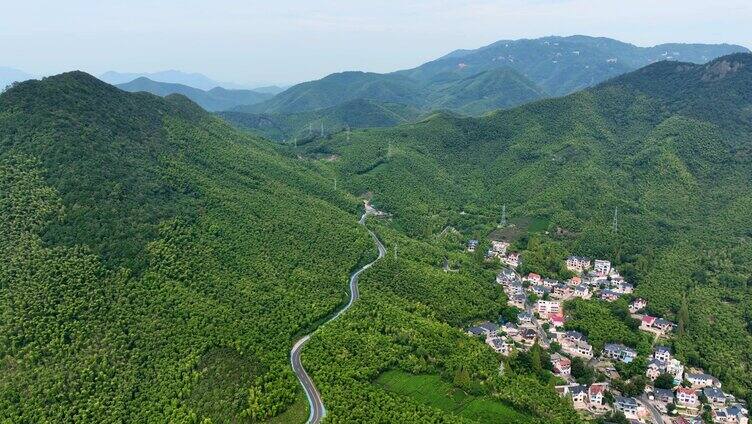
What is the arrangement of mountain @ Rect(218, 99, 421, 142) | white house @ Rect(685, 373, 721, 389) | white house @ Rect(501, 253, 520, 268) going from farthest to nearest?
mountain @ Rect(218, 99, 421, 142), white house @ Rect(501, 253, 520, 268), white house @ Rect(685, 373, 721, 389)

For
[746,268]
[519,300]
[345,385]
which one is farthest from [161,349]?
[746,268]

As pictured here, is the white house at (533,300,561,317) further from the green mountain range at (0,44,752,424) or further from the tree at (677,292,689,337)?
the tree at (677,292,689,337)

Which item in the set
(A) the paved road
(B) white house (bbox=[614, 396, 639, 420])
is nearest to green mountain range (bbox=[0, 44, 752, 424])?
(B) white house (bbox=[614, 396, 639, 420])

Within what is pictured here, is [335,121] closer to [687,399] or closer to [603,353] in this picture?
[603,353]

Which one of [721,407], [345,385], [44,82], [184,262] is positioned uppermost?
[44,82]

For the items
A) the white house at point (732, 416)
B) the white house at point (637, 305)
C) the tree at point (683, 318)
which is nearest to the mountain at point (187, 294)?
the white house at point (732, 416)

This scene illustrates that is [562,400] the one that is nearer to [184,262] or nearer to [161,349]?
[161,349]

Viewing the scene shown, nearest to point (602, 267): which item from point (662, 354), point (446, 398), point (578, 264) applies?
point (578, 264)
